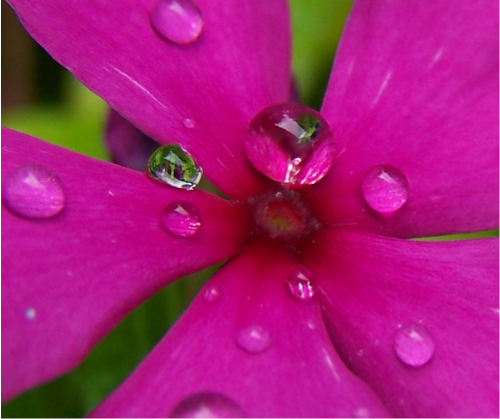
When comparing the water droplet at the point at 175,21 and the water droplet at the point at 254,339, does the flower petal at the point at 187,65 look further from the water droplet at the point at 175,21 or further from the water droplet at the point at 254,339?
the water droplet at the point at 254,339

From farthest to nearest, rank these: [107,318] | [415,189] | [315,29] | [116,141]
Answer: [315,29]
[116,141]
[415,189]
[107,318]

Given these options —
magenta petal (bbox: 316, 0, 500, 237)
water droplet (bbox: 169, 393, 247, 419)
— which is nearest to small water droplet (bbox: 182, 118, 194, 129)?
magenta petal (bbox: 316, 0, 500, 237)

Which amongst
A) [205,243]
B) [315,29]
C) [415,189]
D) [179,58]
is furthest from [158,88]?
[315,29]

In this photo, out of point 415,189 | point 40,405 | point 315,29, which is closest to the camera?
point 415,189

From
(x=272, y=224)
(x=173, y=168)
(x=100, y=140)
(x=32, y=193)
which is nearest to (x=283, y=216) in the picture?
(x=272, y=224)

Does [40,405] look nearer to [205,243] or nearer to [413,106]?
[205,243]
